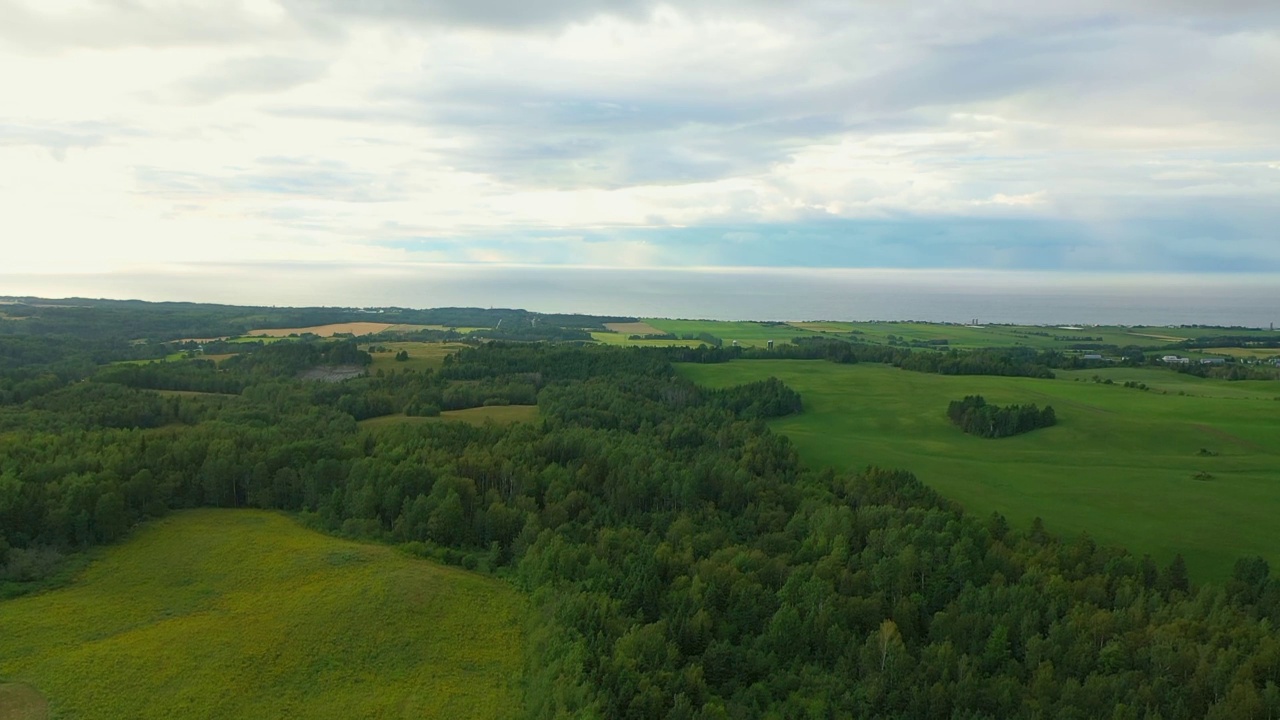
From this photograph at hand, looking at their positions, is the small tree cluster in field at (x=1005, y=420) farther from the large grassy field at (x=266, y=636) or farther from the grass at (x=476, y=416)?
the large grassy field at (x=266, y=636)

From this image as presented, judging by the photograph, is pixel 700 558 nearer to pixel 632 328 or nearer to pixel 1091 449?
pixel 1091 449

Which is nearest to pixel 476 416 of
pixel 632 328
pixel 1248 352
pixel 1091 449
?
pixel 1091 449

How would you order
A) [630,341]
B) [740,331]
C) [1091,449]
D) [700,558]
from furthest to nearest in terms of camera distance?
[740,331]
[630,341]
[1091,449]
[700,558]

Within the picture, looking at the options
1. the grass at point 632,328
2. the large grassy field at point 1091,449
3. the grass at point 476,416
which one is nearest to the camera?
the large grassy field at point 1091,449

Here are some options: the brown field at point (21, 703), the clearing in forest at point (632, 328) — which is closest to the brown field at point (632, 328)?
the clearing in forest at point (632, 328)

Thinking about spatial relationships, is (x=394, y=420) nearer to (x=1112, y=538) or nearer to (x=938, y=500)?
(x=938, y=500)
